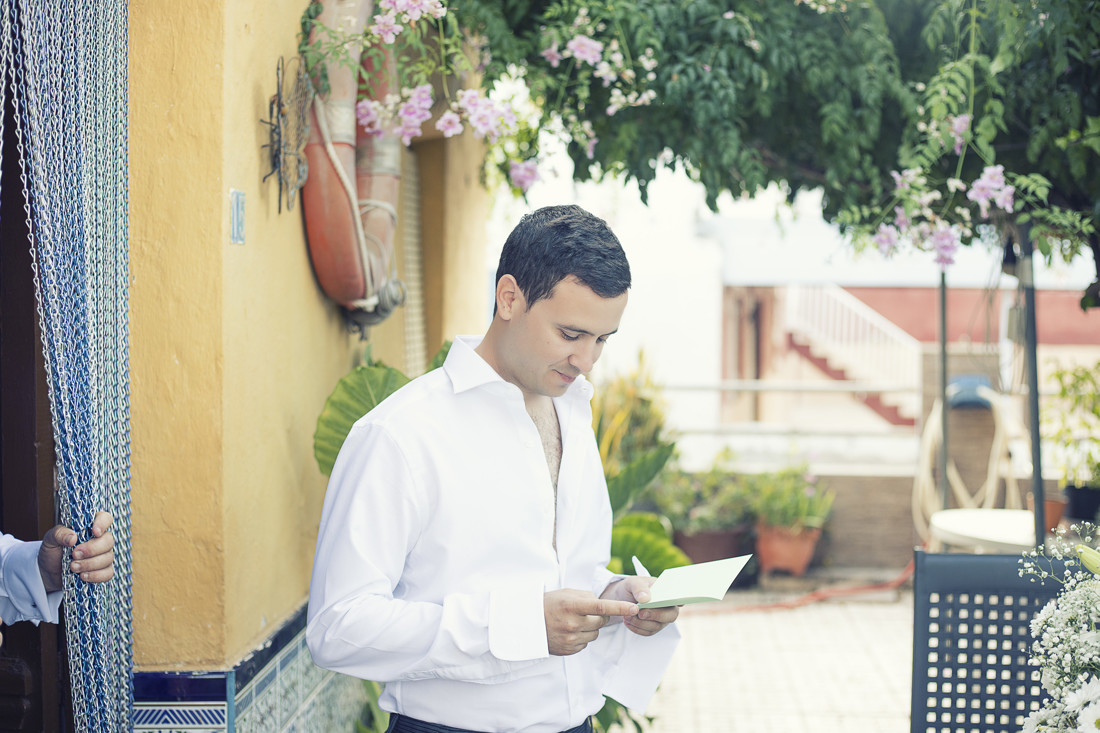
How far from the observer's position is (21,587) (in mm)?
1708

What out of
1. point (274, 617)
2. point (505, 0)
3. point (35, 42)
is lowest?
point (274, 617)

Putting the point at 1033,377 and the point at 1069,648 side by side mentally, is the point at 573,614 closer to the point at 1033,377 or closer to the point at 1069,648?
the point at 1069,648

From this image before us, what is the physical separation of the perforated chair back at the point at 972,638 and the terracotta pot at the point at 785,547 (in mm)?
4128

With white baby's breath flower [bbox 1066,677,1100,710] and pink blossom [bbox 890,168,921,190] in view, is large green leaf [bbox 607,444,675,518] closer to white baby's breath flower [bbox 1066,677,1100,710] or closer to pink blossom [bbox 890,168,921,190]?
pink blossom [bbox 890,168,921,190]

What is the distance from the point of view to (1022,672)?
1979 millimetres

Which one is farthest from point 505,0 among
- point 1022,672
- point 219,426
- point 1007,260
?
point 1022,672

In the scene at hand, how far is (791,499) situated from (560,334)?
4805 millimetres

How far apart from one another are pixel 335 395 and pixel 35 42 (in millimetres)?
1166

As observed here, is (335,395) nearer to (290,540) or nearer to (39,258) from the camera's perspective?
(290,540)

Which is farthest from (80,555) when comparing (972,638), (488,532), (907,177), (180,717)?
(907,177)

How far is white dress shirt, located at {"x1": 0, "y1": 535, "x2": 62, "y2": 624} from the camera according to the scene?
67.1 inches

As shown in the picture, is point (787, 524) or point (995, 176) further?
point (787, 524)

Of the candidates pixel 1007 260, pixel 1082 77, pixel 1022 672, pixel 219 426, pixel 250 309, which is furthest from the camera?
pixel 1007 260

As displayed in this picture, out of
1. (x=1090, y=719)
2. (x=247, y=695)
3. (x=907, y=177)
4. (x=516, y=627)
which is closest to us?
(x=1090, y=719)
